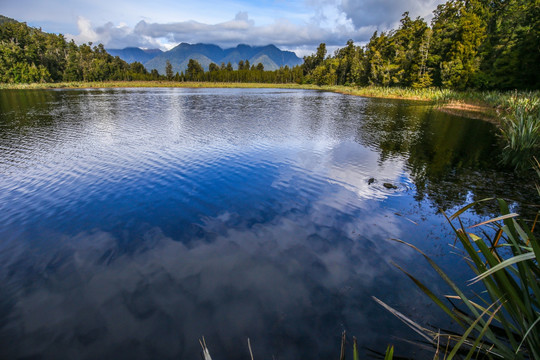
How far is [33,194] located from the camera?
33.9 ft

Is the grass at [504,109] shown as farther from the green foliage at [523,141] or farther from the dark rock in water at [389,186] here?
the dark rock in water at [389,186]

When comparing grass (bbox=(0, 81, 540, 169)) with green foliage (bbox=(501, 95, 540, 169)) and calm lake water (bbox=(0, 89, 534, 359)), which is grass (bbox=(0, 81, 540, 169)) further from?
calm lake water (bbox=(0, 89, 534, 359))

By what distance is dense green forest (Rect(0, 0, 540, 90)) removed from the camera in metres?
41.6

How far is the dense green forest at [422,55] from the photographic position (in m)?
41.6

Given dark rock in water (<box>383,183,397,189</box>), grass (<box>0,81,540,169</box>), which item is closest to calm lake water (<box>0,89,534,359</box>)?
dark rock in water (<box>383,183,397,189</box>)

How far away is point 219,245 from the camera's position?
7.49 m

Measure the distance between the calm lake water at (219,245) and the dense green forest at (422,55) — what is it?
38.6 metres

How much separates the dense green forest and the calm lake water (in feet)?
127

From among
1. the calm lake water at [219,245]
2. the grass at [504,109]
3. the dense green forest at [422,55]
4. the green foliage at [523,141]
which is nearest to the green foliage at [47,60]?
the dense green forest at [422,55]

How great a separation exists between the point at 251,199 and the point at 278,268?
13.1 ft

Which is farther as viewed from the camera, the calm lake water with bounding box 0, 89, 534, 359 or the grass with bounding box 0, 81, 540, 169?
the grass with bounding box 0, 81, 540, 169

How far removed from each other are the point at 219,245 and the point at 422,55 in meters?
74.5

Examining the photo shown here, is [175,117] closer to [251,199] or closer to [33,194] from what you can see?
[33,194]

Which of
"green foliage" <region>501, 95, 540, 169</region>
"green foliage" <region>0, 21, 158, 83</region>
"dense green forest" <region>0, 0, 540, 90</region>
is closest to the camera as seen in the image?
"green foliage" <region>501, 95, 540, 169</region>
